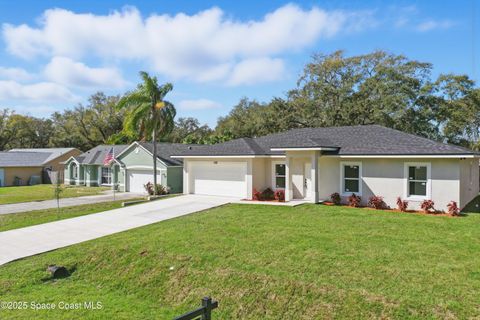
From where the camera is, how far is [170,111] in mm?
23188

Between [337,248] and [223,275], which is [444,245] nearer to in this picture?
[337,248]

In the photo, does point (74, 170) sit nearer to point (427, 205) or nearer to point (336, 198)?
point (336, 198)

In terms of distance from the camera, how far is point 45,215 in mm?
16938

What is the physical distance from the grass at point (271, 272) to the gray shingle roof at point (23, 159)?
3380cm

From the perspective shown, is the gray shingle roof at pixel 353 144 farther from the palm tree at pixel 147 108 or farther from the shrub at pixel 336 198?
the palm tree at pixel 147 108

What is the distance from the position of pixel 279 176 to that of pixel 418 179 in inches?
295

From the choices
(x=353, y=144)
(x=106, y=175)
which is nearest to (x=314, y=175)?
(x=353, y=144)

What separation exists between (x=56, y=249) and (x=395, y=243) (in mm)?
10629

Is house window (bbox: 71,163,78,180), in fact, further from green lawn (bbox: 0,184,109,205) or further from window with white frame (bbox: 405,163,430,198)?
window with white frame (bbox: 405,163,430,198)

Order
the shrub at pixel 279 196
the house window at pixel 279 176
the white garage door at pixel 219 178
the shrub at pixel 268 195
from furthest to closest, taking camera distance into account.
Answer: the white garage door at pixel 219 178 → the house window at pixel 279 176 → the shrub at pixel 268 195 → the shrub at pixel 279 196

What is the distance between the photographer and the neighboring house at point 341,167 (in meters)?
15.3

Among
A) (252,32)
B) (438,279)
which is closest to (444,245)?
(438,279)

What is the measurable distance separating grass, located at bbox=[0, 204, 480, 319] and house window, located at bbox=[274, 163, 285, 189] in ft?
24.3

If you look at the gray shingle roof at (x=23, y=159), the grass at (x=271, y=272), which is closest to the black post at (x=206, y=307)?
the grass at (x=271, y=272)
